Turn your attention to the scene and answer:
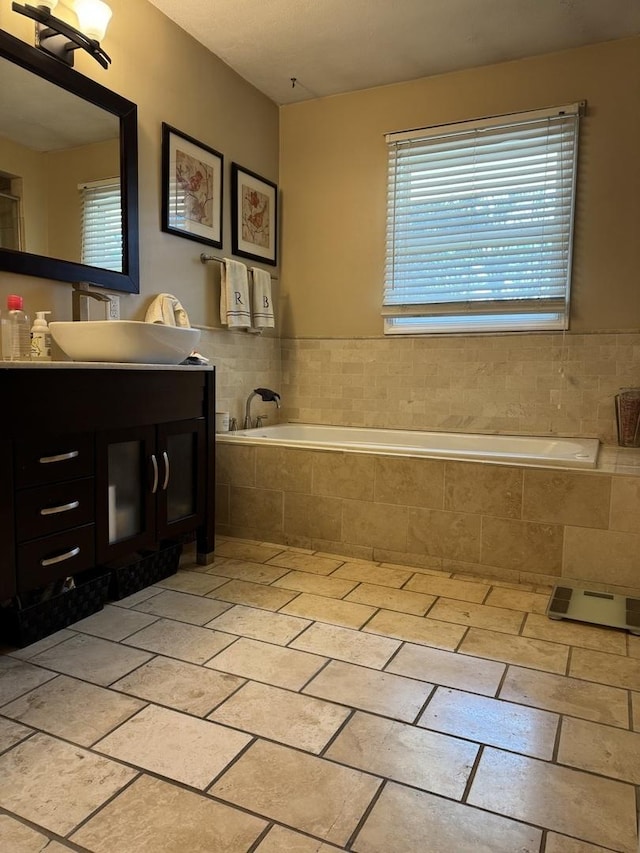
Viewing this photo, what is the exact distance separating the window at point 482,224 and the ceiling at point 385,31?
13.6 inches

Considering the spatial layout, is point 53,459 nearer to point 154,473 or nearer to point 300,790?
point 154,473

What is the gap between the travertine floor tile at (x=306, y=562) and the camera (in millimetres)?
2697

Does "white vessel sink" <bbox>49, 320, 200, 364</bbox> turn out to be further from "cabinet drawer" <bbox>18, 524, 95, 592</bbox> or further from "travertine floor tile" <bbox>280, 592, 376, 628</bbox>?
"travertine floor tile" <bbox>280, 592, 376, 628</bbox>

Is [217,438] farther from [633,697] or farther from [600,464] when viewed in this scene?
[633,697]

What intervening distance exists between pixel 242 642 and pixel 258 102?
3.27 meters

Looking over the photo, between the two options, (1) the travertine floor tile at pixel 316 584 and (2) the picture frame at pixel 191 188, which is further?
(2) the picture frame at pixel 191 188

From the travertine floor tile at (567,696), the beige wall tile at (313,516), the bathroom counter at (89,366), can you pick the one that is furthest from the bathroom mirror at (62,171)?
the travertine floor tile at (567,696)

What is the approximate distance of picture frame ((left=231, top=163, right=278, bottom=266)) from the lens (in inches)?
141

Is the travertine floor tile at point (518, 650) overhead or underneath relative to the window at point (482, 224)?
underneath

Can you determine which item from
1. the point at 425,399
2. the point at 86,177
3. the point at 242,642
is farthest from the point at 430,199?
the point at 242,642

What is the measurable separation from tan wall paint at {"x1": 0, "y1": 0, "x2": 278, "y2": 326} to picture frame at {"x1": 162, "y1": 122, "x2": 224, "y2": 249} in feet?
0.15

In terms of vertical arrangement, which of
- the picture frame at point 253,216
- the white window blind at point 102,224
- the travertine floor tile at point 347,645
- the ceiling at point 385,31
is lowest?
the travertine floor tile at point 347,645

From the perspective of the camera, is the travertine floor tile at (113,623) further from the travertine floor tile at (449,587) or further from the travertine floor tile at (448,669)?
the travertine floor tile at (449,587)

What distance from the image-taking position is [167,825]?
117cm
